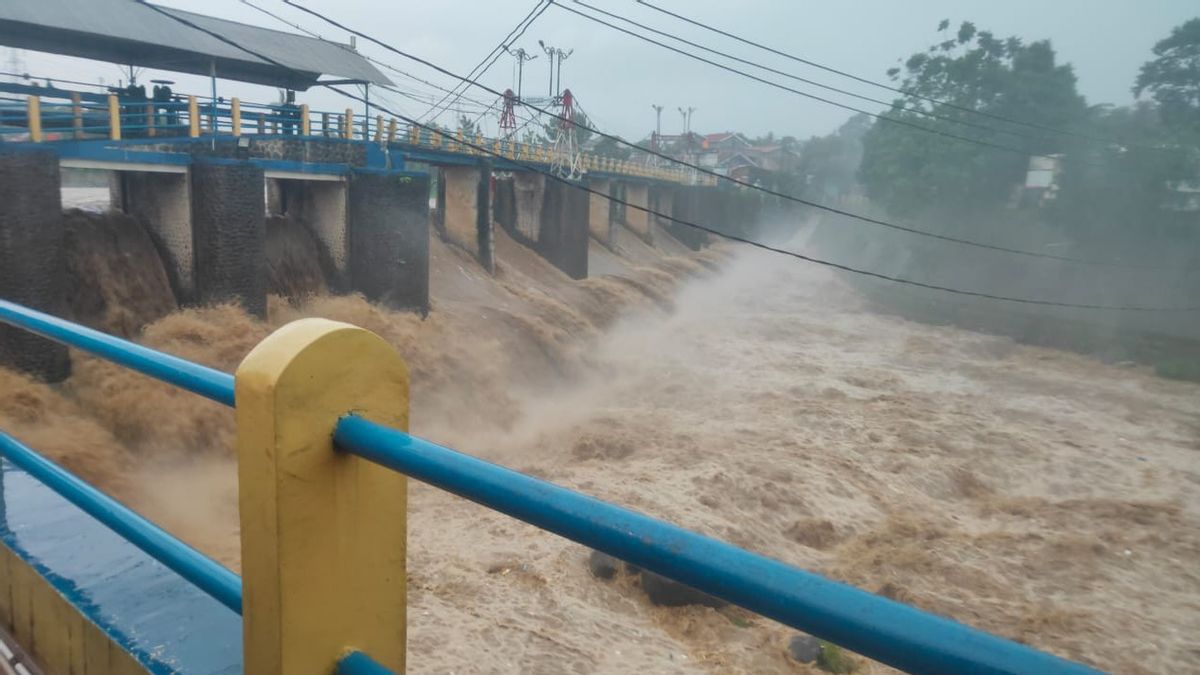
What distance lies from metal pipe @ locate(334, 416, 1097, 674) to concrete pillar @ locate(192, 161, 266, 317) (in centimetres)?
1297

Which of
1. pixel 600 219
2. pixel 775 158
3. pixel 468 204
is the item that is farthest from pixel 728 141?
pixel 468 204

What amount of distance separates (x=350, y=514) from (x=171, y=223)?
1346 centimetres

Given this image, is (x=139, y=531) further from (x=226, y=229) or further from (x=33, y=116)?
(x=226, y=229)

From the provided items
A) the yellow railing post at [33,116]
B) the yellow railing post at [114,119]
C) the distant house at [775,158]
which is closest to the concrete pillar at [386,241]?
the yellow railing post at [114,119]

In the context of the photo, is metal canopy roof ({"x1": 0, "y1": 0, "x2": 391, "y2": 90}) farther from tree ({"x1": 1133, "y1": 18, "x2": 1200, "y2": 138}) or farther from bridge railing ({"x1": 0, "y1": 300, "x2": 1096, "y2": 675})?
tree ({"x1": 1133, "y1": 18, "x2": 1200, "y2": 138})

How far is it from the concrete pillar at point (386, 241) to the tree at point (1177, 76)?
27.9m

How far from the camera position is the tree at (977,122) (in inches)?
1374

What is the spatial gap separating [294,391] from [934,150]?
40195 mm

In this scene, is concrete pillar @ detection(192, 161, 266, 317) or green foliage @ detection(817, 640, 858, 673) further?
A: concrete pillar @ detection(192, 161, 266, 317)

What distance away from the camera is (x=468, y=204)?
74.7 feet

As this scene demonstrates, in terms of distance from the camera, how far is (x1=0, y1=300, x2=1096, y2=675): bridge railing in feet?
2.66

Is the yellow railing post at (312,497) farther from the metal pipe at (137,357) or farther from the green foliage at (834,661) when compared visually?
the green foliage at (834,661)

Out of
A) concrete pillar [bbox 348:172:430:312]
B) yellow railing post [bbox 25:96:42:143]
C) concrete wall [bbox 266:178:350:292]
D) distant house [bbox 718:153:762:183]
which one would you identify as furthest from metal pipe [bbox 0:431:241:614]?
distant house [bbox 718:153:762:183]

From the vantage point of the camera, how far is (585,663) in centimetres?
741
